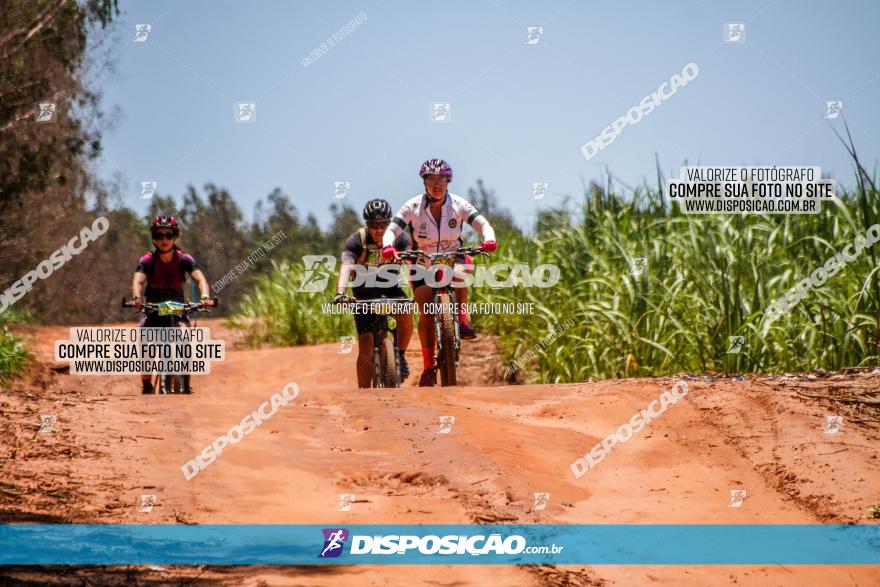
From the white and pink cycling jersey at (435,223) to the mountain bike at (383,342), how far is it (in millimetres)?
618

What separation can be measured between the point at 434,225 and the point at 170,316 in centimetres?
262

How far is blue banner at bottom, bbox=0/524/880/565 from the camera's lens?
436cm

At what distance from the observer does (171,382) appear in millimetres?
9375

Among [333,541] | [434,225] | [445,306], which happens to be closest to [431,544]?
[333,541]

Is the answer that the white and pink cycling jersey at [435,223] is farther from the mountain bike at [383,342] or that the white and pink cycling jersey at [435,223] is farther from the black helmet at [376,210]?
the mountain bike at [383,342]

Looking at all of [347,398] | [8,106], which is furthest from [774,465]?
[8,106]

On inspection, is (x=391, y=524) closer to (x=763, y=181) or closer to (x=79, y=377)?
(x=763, y=181)

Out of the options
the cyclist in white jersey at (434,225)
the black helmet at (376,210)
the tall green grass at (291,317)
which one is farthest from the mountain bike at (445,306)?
the tall green grass at (291,317)

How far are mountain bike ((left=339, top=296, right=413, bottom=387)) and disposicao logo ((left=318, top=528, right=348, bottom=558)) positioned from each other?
177 inches

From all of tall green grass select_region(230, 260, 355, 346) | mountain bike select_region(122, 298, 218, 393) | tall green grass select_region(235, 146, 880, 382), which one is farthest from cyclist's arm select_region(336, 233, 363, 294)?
tall green grass select_region(230, 260, 355, 346)

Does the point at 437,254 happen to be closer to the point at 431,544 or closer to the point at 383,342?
the point at 383,342

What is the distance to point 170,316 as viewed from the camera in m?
9.29

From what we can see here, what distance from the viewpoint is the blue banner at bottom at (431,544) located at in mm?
4363

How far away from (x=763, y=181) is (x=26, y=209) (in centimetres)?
1720
